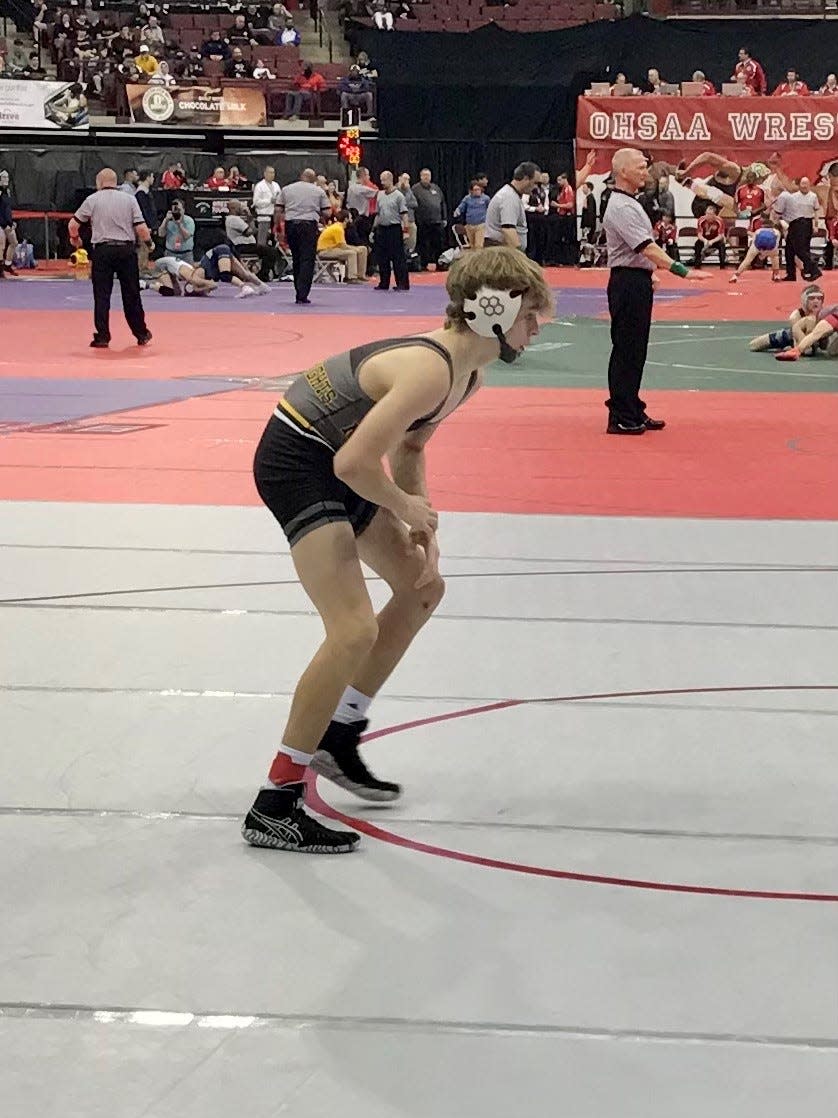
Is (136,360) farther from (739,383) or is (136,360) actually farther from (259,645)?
(259,645)

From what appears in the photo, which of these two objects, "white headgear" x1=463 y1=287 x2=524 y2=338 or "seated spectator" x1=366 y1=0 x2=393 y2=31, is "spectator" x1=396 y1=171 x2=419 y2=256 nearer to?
"seated spectator" x1=366 y1=0 x2=393 y2=31

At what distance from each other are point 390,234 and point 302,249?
2.56 m

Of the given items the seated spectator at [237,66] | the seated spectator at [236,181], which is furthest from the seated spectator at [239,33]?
the seated spectator at [236,181]

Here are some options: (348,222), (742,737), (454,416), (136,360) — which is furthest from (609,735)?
(348,222)

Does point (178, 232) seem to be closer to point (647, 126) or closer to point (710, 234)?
point (647, 126)

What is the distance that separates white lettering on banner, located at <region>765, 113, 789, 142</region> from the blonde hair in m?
27.8

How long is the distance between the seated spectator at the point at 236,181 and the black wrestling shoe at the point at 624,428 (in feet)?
69.4

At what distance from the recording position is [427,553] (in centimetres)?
382

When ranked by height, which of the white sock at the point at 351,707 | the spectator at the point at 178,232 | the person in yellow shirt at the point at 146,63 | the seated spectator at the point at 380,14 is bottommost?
the spectator at the point at 178,232

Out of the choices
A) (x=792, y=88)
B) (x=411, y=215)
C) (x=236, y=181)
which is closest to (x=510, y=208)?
(x=411, y=215)

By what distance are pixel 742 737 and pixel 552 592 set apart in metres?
1.83

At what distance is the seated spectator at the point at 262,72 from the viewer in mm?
33438

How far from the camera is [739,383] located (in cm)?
1352

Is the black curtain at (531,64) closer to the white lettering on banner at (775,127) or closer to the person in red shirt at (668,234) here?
the white lettering on banner at (775,127)
